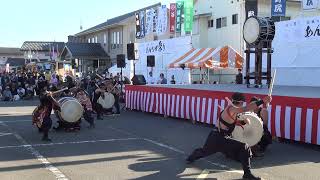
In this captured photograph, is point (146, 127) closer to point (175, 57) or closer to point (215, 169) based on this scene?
point (215, 169)

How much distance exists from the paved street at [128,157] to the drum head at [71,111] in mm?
484

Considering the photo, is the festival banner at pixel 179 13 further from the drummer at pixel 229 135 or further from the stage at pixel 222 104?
the drummer at pixel 229 135

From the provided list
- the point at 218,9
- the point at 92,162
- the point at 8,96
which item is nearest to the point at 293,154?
the point at 92,162

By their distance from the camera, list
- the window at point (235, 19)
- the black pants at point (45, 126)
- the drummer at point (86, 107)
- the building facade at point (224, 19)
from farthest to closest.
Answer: the window at point (235, 19), the building facade at point (224, 19), the drummer at point (86, 107), the black pants at point (45, 126)

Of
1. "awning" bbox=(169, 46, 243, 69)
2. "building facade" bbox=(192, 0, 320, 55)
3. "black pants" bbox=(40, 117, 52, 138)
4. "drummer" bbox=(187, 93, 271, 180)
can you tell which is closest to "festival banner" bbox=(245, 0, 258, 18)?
"black pants" bbox=(40, 117, 52, 138)

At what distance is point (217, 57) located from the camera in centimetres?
2862

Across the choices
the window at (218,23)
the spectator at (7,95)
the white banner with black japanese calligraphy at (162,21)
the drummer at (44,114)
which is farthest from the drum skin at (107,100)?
the window at (218,23)

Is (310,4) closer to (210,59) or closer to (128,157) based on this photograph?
(210,59)

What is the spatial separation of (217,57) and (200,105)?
1360cm

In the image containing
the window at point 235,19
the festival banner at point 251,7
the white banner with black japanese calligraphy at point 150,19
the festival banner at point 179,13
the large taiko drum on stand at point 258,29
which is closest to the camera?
the large taiko drum on stand at point 258,29

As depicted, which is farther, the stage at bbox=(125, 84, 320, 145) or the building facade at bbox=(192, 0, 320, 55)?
the building facade at bbox=(192, 0, 320, 55)

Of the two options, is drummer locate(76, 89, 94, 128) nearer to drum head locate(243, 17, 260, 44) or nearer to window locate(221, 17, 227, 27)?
drum head locate(243, 17, 260, 44)

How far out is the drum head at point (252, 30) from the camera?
52.1 ft

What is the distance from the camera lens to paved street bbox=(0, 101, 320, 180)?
796 cm
